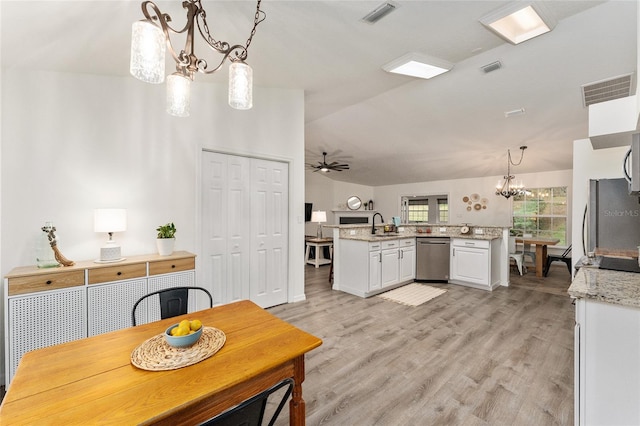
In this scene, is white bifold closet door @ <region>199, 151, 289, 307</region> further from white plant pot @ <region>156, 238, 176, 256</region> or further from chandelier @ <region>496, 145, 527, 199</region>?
chandelier @ <region>496, 145, 527, 199</region>

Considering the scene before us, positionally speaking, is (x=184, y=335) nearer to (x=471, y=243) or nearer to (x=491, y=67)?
(x=491, y=67)

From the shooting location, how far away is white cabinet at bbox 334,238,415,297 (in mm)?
4199

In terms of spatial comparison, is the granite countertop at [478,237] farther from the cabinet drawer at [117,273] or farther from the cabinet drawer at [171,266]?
the cabinet drawer at [117,273]

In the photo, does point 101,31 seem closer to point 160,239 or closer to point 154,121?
point 154,121

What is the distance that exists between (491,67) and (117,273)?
472 cm

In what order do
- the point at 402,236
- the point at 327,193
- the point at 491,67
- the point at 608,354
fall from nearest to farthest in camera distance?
the point at 608,354 < the point at 491,67 < the point at 402,236 < the point at 327,193

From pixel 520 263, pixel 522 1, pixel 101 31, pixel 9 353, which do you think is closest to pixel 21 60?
pixel 101 31

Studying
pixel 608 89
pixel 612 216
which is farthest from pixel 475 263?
pixel 608 89

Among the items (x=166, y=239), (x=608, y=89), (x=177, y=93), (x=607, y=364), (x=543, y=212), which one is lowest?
(x=607, y=364)

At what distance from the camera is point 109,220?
8.11 feet

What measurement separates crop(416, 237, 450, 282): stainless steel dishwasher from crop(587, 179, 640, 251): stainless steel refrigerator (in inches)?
91.0

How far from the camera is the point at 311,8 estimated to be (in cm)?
213

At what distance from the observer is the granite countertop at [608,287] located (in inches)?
48.8

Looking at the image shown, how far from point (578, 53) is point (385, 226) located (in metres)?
3.43
